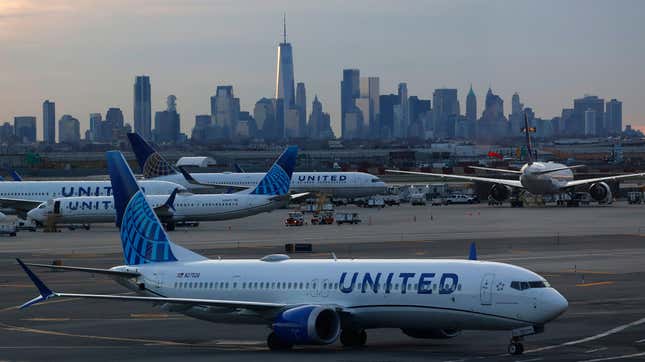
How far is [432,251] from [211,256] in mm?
16735

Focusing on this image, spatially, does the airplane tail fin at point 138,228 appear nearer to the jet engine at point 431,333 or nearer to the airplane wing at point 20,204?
the jet engine at point 431,333

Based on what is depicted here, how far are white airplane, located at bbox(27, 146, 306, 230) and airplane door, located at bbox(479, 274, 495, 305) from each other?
8007 cm

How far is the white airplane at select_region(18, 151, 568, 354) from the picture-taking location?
42.3 m

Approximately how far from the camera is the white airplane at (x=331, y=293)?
42.3 metres

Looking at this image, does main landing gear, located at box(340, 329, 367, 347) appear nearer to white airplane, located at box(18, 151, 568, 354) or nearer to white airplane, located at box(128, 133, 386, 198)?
white airplane, located at box(18, 151, 568, 354)

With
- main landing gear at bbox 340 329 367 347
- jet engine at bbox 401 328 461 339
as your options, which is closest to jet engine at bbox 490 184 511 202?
main landing gear at bbox 340 329 367 347

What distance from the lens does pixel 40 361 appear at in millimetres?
44062

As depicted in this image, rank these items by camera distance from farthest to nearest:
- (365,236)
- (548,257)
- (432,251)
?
(365,236) → (432,251) → (548,257)

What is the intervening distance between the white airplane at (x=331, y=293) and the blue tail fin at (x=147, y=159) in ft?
377

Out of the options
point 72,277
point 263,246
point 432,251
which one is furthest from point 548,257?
point 72,277

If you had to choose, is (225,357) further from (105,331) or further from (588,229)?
(588,229)

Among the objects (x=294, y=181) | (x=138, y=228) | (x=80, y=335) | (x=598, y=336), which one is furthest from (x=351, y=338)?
(x=294, y=181)

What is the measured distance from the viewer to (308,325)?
4347cm

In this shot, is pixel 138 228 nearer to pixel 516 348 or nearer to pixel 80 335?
pixel 80 335
